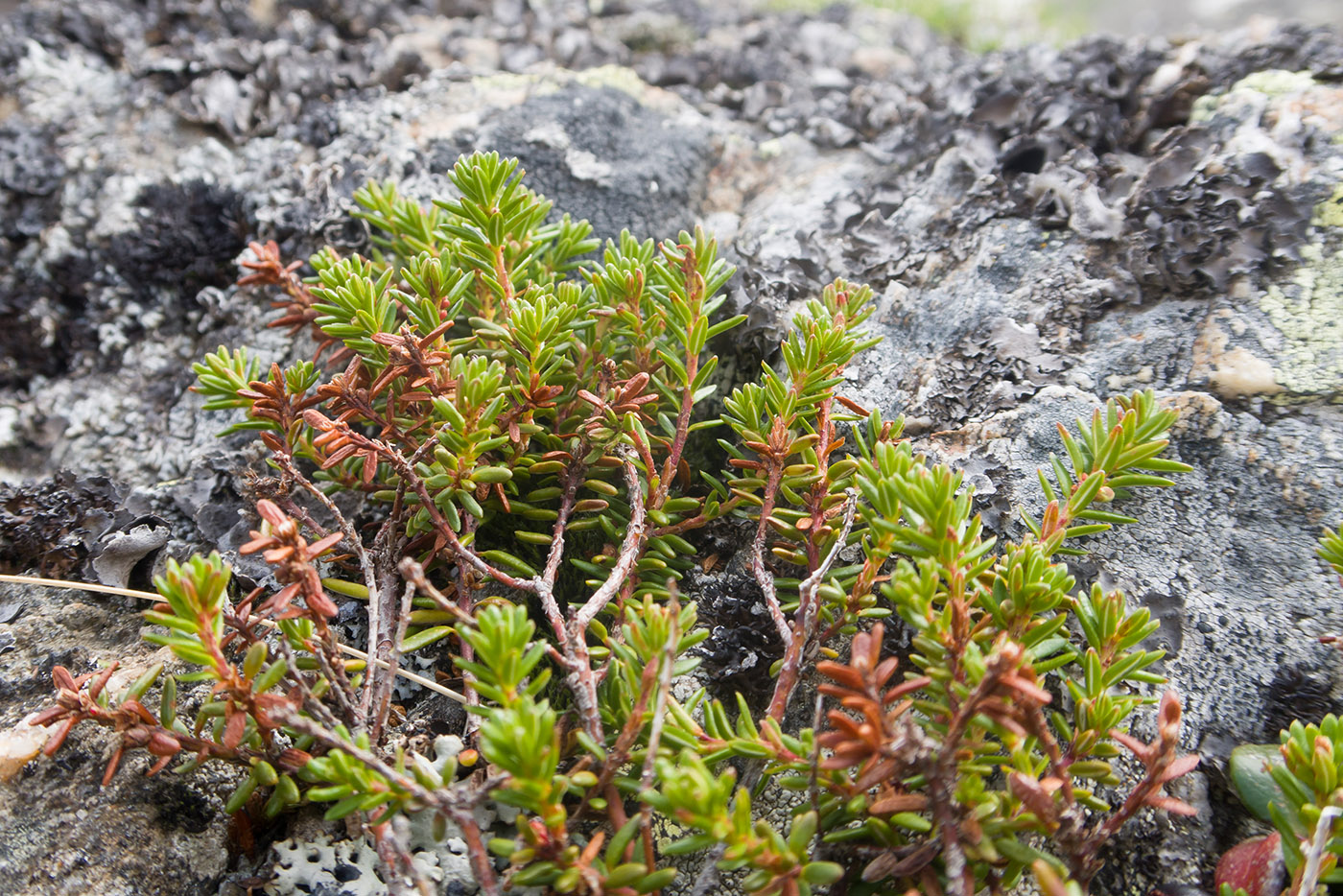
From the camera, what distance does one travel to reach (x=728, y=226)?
12.7 feet

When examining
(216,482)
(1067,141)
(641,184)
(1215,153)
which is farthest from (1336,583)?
(216,482)

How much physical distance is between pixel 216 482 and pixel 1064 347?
10.2ft

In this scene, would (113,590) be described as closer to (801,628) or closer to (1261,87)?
(801,628)

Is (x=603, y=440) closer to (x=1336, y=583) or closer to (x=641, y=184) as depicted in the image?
(x=641, y=184)

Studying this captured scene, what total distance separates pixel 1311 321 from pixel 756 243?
199 cm

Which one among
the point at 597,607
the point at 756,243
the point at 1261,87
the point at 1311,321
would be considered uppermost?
the point at 1261,87

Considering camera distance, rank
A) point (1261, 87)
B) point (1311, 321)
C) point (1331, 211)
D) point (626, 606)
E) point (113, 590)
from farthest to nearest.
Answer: point (1261, 87), point (1331, 211), point (1311, 321), point (113, 590), point (626, 606)

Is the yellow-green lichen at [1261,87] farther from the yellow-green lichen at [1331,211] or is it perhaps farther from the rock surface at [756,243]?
the yellow-green lichen at [1331,211]

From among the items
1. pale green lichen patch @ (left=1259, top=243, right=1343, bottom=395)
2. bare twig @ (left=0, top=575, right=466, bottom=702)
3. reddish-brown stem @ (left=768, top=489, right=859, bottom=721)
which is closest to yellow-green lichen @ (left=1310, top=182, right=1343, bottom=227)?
pale green lichen patch @ (left=1259, top=243, right=1343, bottom=395)

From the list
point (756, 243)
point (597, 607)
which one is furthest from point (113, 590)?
point (756, 243)

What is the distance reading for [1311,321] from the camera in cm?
273

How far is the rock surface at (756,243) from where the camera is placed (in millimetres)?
2381

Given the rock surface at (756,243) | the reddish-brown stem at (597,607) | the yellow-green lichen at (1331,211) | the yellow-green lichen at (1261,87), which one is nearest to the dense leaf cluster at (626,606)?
the reddish-brown stem at (597,607)

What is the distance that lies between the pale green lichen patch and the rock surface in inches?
0.4
